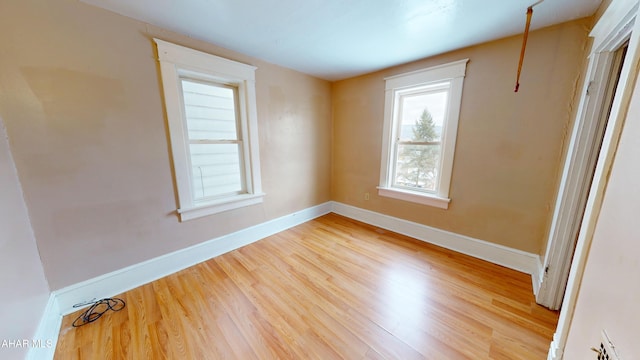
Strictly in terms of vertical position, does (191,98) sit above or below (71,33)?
below

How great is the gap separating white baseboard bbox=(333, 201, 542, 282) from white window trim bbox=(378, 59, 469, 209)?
36 cm

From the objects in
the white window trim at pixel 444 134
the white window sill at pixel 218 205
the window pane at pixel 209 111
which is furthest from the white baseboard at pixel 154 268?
the white window trim at pixel 444 134

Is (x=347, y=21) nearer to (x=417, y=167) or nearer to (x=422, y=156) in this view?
(x=422, y=156)

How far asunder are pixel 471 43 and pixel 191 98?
117 inches

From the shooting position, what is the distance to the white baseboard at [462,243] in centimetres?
205

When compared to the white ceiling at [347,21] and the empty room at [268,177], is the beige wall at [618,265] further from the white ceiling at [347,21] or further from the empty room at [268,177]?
the white ceiling at [347,21]

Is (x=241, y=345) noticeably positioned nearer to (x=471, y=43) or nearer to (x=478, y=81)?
(x=478, y=81)

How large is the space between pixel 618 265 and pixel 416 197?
6.56ft

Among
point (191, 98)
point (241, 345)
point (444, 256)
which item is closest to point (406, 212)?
point (444, 256)

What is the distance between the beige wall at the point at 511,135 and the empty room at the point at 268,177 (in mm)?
16

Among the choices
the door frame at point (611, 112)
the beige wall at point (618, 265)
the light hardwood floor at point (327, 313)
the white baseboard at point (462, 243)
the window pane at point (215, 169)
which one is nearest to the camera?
the beige wall at point (618, 265)

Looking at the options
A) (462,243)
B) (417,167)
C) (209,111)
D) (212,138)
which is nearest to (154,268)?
(212,138)

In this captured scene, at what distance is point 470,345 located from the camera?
1351 mm

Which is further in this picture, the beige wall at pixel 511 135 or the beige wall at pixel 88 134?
the beige wall at pixel 511 135
